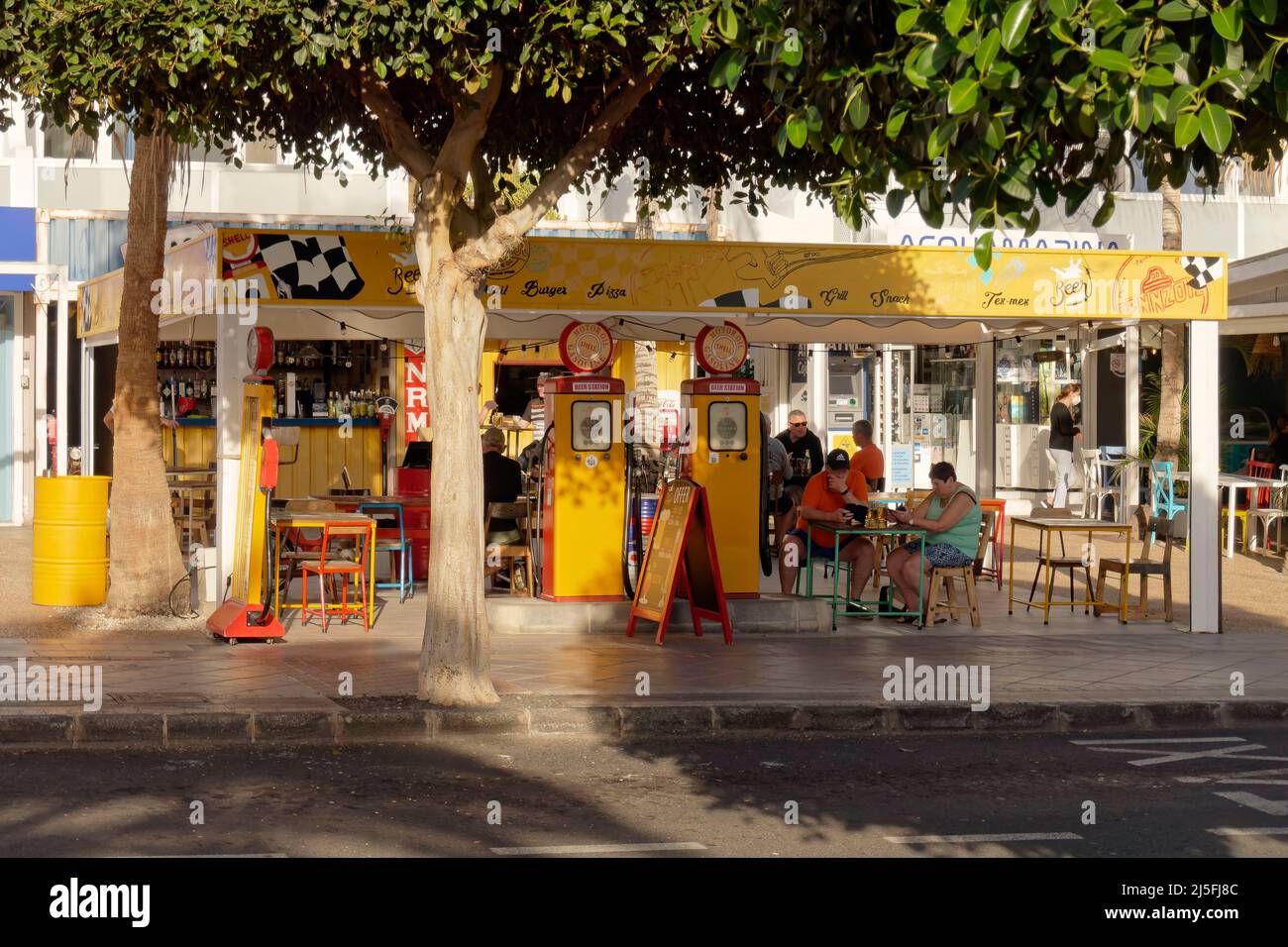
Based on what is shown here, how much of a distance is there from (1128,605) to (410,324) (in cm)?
710

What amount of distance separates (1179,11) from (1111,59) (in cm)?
26

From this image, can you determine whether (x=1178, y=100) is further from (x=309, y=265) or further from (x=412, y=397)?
(x=412, y=397)

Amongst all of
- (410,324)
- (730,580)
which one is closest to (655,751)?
(730,580)

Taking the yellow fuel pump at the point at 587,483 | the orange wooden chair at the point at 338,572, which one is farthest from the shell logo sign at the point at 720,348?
the orange wooden chair at the point at 338,572

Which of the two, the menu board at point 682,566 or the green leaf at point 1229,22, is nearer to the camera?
the green leaf at point 1229,22

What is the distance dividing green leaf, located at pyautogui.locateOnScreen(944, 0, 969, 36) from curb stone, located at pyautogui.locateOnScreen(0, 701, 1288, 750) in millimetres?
5679

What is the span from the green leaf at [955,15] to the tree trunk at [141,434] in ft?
30.3

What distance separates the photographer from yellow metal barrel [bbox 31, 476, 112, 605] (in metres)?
12.8

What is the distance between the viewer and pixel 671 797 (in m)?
7.47

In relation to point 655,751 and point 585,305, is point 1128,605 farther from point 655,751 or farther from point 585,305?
point 655,751

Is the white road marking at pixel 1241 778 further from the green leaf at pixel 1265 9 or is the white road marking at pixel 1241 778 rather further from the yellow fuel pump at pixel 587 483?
the yellow fuel pump at pixel 587 483

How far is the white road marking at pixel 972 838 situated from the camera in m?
6.59

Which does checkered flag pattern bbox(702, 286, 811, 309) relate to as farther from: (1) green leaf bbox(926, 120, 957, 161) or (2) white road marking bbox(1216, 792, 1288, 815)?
(1) green leaf bbox(926, 120, 957, 161)

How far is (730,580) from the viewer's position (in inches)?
508
